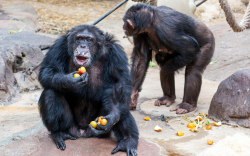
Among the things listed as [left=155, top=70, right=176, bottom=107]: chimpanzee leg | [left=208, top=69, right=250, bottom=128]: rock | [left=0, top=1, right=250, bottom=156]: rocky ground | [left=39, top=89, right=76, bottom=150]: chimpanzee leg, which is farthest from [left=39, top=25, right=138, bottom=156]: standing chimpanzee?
[left=155, top=70, right=176, bottom=107]: chimpanzee leg

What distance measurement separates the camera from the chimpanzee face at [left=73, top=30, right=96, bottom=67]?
12.8 ft

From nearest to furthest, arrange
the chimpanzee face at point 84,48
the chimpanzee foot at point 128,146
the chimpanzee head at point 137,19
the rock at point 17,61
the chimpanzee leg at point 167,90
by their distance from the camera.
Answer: the chimpanzee foot at point 128,146, the chimpanzee face at point 84,48, the chimpanzee head at point 137,19, the chimpanzee leg at point 167,90, the rock at point 17,61

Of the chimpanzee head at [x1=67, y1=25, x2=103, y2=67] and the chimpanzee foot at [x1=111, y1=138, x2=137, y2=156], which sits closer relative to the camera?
the chimpanzee foot at [x1=111, y1=138, x2=137, y2=156]

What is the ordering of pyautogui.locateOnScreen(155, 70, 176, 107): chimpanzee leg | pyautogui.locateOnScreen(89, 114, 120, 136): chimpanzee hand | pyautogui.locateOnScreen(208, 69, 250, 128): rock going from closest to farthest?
1. pyautogui.locateOnScreen(89, 114, 120, 136): chimpanzee hand
2. pyautogui.locateOnScreen(208, 69, 250, 128): rock
3. pyautogui.locateOnScreen(155, 70, 176, 107): chimpanzee leg

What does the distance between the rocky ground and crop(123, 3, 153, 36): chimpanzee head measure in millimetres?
1510

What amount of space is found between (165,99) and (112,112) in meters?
2.86

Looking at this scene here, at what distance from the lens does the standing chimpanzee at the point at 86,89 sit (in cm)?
380

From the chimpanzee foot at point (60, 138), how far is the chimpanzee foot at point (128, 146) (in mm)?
564

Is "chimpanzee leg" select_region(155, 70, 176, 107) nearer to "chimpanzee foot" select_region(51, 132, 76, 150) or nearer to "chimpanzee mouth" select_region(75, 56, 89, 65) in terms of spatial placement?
"chimpanzee mouth" select_region(75, 56, 89, 65)

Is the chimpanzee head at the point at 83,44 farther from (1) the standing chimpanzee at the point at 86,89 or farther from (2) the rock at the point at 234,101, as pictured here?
(2) the rock at the point at 234,101

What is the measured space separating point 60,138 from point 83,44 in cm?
114

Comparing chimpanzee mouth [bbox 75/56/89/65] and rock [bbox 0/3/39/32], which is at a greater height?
chimpanzee mouth [bbox 75/56/89/65]

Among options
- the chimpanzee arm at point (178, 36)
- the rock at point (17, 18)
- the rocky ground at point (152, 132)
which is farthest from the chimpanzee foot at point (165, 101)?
the rock at point (17, 18)

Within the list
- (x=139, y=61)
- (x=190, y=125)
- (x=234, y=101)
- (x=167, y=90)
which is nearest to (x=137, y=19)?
(x=139, y=61)
